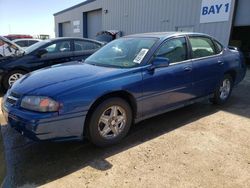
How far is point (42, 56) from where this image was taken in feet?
22.1

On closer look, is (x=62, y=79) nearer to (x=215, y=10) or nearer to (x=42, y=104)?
(x=42, y=104)

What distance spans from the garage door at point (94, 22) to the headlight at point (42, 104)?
20.6 m

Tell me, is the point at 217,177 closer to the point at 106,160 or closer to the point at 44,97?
the point at 106,160

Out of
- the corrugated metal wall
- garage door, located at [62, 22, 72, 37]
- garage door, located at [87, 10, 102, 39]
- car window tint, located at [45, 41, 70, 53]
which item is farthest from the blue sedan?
garage door, located at [62, 22, 72, 37]

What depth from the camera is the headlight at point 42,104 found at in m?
2.91

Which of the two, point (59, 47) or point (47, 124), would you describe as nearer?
point (47, 124)

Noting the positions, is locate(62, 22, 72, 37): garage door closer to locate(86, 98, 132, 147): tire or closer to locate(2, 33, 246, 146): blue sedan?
locate(2, 33, 246, 146): blue sedan

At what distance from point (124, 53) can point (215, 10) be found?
30.2 feet

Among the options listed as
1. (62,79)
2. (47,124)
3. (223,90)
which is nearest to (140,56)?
(62,79)

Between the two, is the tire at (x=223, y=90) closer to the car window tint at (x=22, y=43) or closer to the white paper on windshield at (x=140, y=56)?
the white paper on windshield at (x=140, y=56)

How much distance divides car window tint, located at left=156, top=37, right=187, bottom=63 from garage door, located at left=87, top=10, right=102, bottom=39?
19257 millimetres

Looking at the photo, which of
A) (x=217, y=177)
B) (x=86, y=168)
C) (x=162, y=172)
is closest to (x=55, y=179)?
(x=86, y=168)

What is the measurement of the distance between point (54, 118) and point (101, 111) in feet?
2.01

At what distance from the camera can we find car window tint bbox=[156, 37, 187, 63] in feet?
13.3
